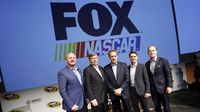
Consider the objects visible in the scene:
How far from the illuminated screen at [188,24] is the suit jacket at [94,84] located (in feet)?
11.5

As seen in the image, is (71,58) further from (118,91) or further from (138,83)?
(138,83)

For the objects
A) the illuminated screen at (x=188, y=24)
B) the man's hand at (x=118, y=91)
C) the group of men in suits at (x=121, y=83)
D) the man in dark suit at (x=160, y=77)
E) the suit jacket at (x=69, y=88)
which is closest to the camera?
the suit jacket at (x=69, y=88)

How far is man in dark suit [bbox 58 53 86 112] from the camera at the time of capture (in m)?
3.51

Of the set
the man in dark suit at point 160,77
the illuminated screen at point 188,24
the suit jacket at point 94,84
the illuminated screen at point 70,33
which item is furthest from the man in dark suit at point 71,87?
the illuminated screen at point 188,24

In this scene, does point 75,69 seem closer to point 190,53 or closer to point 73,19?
point 73,19

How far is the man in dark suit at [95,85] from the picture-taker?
3785 mm

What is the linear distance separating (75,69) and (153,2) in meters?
3.40

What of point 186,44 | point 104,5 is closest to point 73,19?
point 104,5

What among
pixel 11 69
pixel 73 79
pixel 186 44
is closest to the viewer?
pixel 73 79

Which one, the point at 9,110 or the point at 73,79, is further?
the point at 9,110

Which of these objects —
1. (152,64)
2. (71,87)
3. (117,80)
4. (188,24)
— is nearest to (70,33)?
(117,80)

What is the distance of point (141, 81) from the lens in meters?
4.05

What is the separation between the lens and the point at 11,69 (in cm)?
472

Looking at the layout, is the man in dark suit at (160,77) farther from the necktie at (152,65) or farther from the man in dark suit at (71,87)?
the man in dark suit at (71,87)
